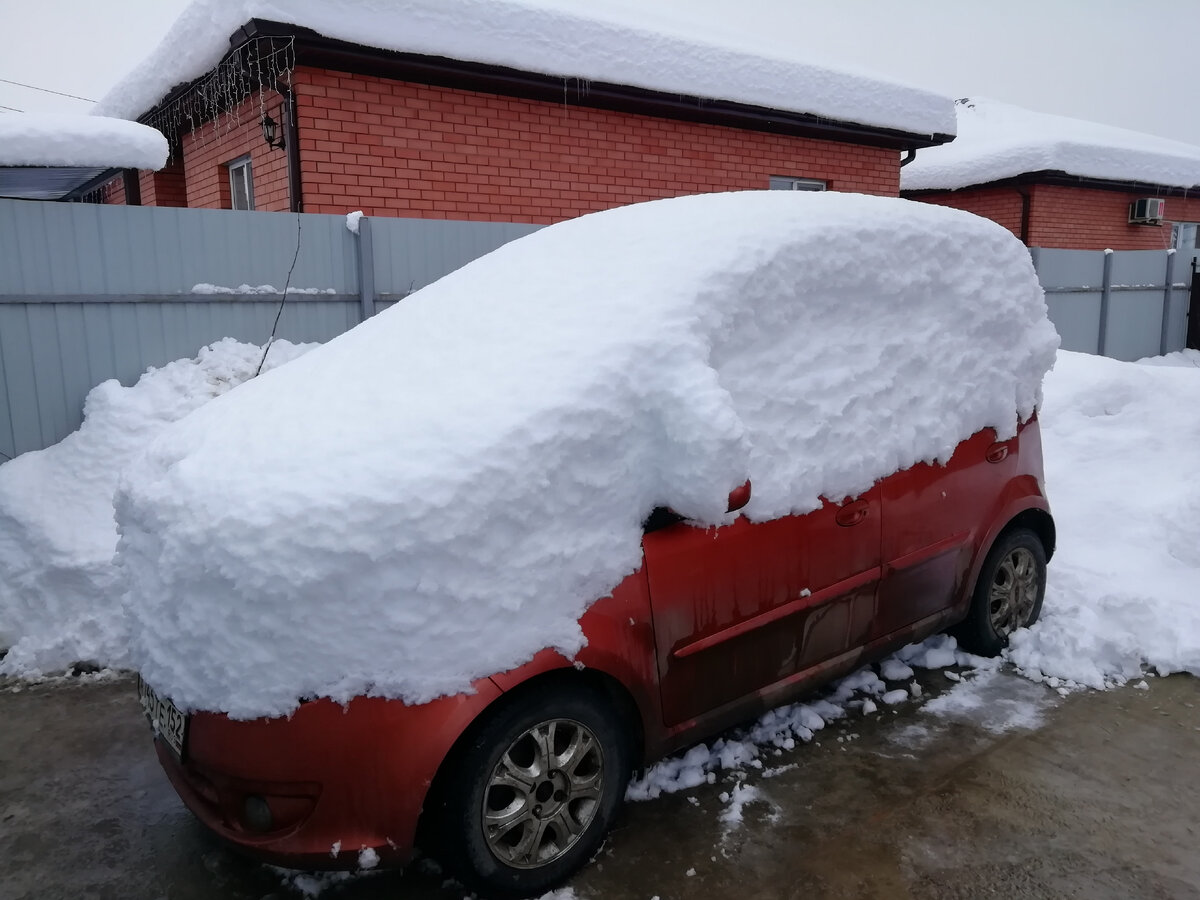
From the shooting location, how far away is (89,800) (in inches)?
115

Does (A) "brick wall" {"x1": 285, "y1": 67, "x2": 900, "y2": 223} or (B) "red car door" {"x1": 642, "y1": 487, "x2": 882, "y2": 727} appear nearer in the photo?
(B) "red car door" {"x1": 642, "y1": 487, "x2": 882, "y2": 727}

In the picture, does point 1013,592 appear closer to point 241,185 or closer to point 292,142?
point 292,142

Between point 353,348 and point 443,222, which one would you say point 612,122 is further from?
point 353,348

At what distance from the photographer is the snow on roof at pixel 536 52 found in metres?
6.70

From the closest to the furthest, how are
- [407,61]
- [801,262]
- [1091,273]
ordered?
[801,262], [407,61], [1091,273]

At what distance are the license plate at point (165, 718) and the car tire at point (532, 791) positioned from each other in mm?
700

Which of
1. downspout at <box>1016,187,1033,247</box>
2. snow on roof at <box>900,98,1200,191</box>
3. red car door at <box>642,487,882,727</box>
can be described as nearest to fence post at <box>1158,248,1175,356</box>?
downspout at <box>1016,187,1033,247</box>

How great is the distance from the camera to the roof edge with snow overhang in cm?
670

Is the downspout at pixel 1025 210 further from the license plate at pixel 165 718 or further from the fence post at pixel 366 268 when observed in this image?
the license plate at pixel 165 718

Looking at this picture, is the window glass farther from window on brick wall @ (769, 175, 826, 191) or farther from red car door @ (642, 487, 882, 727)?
red car door @ (642, 487, 882, 727)

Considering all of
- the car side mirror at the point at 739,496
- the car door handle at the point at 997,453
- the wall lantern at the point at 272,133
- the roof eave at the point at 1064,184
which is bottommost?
the car door handle at the point at 997,453

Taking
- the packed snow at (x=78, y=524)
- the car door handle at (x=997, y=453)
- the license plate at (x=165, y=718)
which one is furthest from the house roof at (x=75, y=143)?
the car door handle at (x=997, y=453)

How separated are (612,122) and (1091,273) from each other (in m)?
7.79

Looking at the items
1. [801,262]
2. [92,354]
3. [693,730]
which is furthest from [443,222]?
[693,730]
